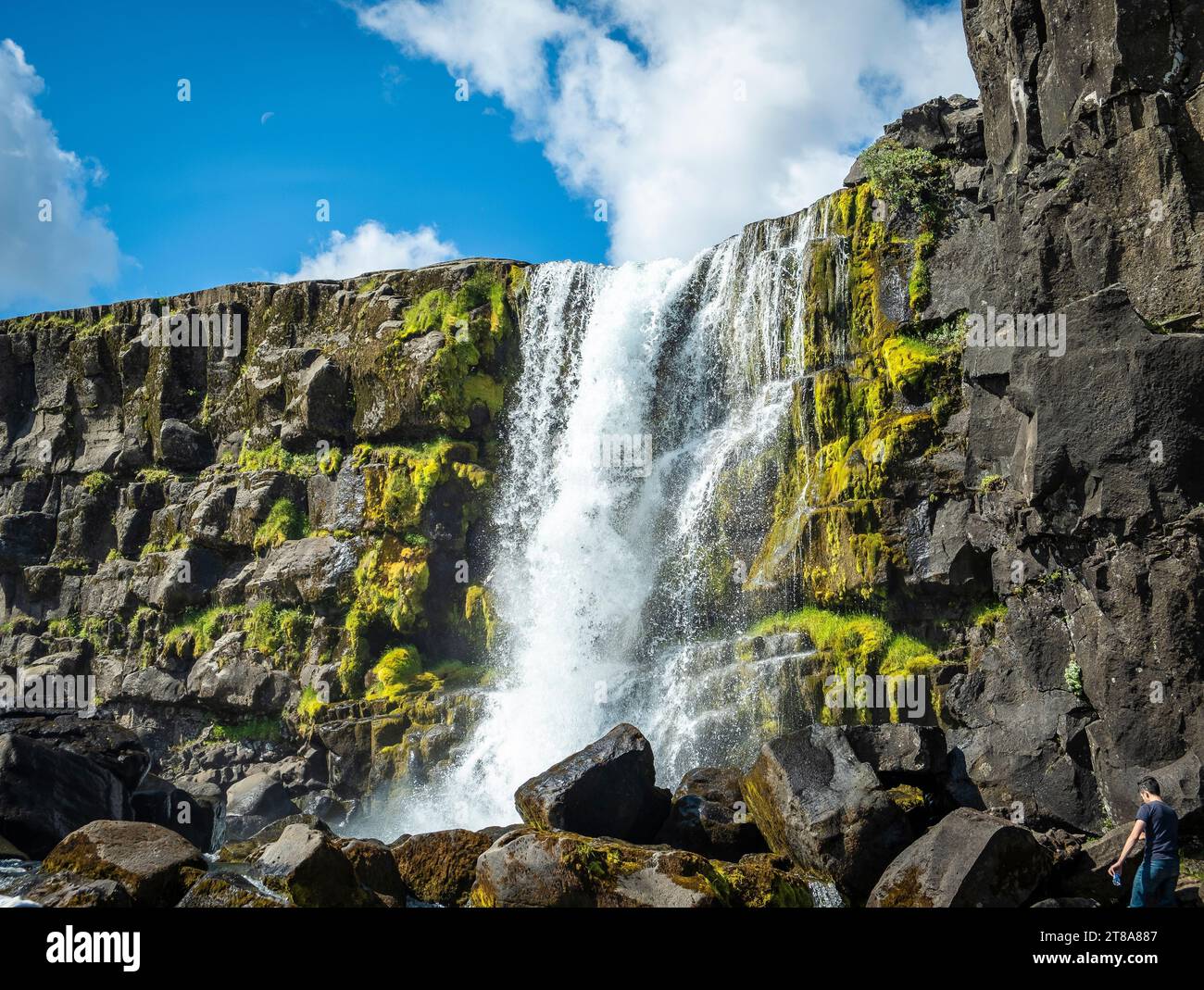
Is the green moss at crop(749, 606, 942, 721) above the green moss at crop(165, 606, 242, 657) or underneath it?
underneath

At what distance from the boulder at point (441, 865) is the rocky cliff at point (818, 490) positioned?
6.83 ft

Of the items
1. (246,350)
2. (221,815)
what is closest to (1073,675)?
(221,815)

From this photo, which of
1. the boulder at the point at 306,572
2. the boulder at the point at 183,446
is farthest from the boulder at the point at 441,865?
the boulder at the point at 183,446

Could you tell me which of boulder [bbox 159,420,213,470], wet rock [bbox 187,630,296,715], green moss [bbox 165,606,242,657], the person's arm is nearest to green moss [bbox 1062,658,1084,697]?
the person's arm

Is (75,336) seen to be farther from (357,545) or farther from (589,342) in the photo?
(589,342)

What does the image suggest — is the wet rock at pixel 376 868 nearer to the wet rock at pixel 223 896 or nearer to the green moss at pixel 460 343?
the wet rock at pixel 223 896

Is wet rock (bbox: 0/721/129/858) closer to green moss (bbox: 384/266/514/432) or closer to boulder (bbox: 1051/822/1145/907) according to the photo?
boulder (bbox: 1051/822/1145/907)

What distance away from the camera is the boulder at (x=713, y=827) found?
52.4 ft

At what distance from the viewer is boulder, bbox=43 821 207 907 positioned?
13016 millimetres

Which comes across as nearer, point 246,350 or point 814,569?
point 814,569

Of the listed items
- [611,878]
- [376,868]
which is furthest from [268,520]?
[611,878]

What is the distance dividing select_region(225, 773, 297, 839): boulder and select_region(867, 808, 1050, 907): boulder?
18006 millimetres

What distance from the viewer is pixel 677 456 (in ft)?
92.5

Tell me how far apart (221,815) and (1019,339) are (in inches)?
809
